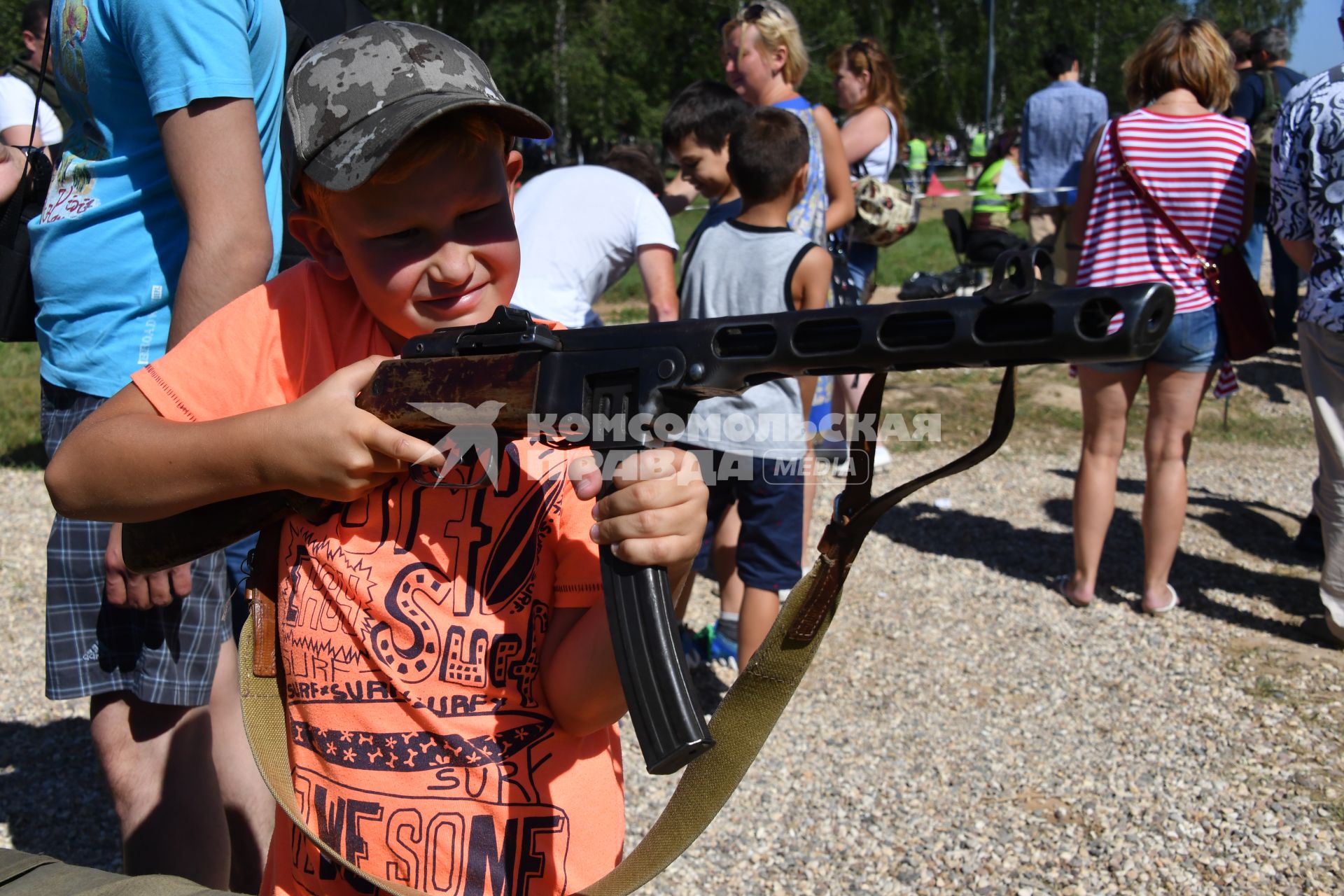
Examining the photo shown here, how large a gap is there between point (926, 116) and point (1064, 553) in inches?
1863

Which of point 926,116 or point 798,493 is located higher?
point 926,116

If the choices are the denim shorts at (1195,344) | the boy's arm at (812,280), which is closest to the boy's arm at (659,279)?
the boy's arm at (812,280)

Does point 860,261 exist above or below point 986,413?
above

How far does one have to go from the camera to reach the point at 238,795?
2742mm

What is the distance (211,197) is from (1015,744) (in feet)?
11.4

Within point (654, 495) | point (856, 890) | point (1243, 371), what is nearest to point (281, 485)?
point (654, 495)

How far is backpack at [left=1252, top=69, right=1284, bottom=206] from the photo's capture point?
26.3 ft

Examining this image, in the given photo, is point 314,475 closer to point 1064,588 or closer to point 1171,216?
point 1171,216

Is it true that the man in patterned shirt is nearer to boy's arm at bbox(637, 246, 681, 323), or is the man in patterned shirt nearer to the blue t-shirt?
boy's arm at bbox(637, 246, 681, 323)

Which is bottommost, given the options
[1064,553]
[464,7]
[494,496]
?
[1064,553]

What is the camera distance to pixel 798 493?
163 inches

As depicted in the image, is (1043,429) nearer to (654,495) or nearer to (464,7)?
(654,495)

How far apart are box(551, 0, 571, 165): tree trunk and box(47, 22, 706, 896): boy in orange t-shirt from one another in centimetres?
3864

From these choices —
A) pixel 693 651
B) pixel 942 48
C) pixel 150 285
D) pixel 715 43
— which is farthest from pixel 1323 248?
pixel 942 48
